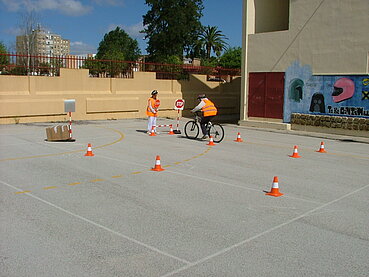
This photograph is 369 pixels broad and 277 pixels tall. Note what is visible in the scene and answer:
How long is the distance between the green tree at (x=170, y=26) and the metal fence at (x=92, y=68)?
30751mm

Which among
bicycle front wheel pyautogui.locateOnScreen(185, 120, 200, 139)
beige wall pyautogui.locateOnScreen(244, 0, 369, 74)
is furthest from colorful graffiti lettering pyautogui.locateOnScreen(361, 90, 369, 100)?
bicycle front wheel pyautogui.locateOnScreen(185, 120, 200, 139)

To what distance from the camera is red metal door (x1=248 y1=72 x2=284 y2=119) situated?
22.8 metres

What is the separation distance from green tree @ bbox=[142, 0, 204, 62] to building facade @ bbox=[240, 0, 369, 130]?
128 ft

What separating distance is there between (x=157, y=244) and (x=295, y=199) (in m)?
3.54

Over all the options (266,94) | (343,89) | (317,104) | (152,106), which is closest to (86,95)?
(152,106)

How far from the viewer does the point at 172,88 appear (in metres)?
29.7

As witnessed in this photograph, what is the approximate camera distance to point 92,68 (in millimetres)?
25562

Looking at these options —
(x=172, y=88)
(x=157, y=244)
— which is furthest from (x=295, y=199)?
(x=172, y=88)

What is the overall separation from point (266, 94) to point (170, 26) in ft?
141

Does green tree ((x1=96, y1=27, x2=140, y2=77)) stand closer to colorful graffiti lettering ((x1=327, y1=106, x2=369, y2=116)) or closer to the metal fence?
the metal fence

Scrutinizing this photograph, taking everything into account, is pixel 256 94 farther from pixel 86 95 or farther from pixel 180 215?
pixel 180 215

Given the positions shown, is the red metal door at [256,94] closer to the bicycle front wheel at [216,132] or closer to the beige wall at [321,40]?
the beige wall at [321,40]

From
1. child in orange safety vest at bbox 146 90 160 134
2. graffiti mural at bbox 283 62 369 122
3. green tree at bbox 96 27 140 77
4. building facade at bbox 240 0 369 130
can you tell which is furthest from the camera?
green tree at bbox 96 27 140 77

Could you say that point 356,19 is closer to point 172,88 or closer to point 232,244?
point 172,88
